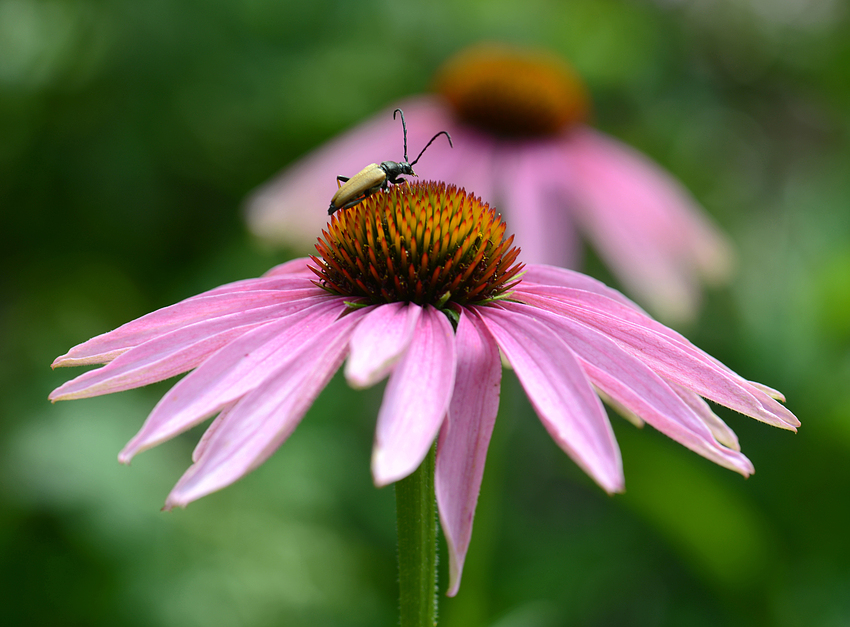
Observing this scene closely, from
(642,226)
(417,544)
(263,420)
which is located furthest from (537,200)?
(263,420)

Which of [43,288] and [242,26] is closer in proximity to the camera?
[43,288]

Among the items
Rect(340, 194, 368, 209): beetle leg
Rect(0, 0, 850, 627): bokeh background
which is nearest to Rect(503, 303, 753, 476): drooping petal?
Rect(340, 194, 368, 209): beetle leg

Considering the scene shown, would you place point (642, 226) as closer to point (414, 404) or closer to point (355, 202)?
point (355, 202)

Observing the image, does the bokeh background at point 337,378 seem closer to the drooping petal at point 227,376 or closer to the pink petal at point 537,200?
the pink petal at point 537,200

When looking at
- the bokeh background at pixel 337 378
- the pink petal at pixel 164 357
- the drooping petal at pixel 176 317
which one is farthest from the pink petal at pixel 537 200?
the pink petal at pixel 164 357

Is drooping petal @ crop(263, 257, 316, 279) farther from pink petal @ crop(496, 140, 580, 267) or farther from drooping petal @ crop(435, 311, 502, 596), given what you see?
pink petal @ crop(496, 140, 580, 267)

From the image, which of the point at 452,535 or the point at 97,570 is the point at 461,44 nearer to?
the point at 97,570

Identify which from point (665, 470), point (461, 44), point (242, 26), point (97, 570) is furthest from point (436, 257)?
point (461, 44)
